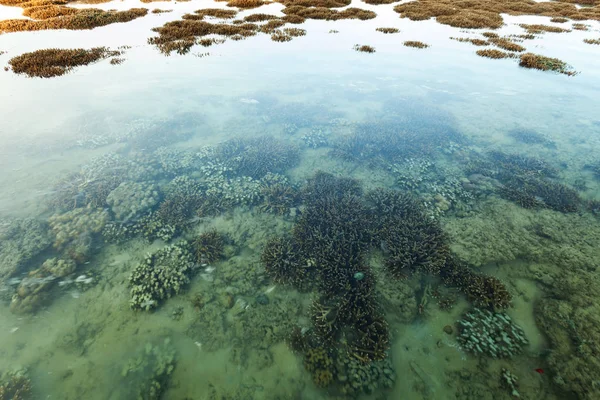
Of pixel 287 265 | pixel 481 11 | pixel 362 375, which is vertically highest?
A: pixel 481 11

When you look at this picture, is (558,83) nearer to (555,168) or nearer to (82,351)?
(555,168)

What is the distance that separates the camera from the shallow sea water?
5473 mm

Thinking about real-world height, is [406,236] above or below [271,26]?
below

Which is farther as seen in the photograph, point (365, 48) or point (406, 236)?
point (365, 48)

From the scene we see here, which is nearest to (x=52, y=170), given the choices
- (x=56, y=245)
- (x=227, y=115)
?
(x=56, y=245)

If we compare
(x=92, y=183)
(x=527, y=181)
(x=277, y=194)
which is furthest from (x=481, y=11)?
(x=92, y=183)

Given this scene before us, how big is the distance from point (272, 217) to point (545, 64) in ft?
82.6

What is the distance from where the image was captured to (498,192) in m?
10.2

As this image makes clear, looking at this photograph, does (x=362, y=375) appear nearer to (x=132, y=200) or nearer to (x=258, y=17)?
(x=132, y=200)

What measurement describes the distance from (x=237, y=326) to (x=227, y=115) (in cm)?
1204

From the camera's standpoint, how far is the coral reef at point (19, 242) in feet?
23.9

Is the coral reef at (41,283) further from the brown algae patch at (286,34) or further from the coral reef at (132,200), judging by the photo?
the brown algae patch at (286,34)

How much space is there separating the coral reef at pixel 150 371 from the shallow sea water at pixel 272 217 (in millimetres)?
31

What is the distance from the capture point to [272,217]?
9.27 m
